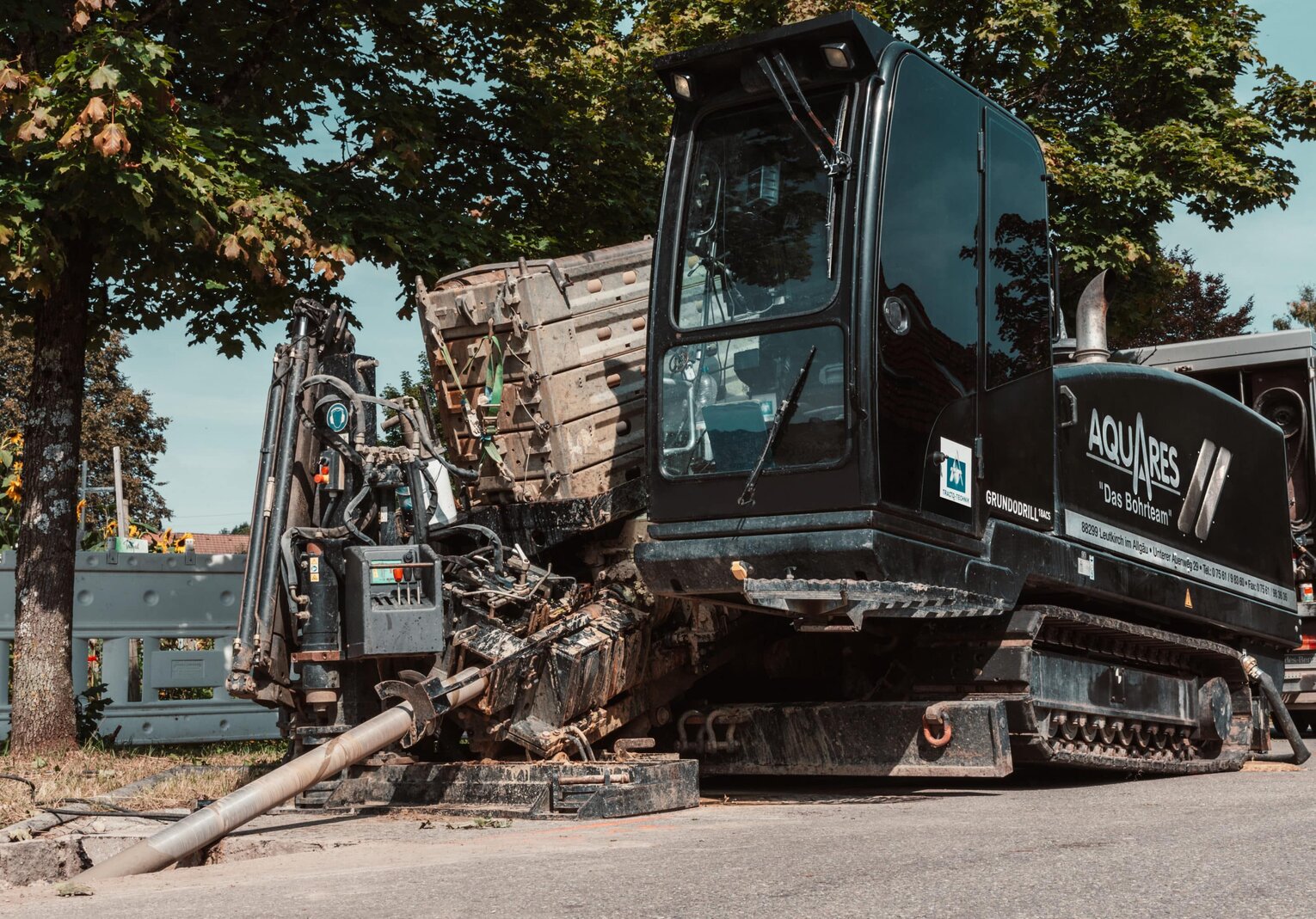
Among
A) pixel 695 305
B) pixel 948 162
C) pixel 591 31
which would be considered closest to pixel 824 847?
pixel 695 305

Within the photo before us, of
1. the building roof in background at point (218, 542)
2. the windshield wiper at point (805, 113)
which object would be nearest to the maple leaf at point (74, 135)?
the windshield wiper at point (805, 113)

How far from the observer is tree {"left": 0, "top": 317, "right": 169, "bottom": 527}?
1687 inches

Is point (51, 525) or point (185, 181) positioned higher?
point (185, 181)

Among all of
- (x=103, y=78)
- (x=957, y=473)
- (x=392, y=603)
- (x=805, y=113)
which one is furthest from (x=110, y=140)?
(x=957, y=473)

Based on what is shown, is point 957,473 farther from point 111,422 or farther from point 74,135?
point 111,422

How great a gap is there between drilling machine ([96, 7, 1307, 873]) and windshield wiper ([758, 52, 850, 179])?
0.08ft

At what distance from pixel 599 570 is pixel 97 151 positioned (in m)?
3.93

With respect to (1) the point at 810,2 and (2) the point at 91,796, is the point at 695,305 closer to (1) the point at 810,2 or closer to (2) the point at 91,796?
(2) the point at 91,796

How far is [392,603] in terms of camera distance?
7.14 meters

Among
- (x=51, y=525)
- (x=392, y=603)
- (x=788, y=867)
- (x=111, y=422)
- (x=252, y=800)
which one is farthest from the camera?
(x=111, y=422)

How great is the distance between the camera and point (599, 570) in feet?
26.9

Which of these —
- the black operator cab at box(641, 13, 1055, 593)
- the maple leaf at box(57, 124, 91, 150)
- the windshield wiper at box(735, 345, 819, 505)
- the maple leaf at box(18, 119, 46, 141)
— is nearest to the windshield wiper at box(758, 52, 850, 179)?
the black operator cab at box(641, 13, 1055, 593)

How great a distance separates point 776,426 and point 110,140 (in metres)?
4.53

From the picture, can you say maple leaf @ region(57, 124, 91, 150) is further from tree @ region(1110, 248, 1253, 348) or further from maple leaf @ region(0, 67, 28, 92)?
tree @ region(1110, 248, 1253, 348)
